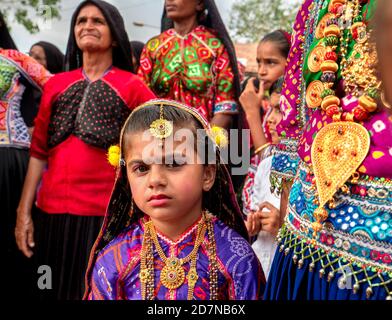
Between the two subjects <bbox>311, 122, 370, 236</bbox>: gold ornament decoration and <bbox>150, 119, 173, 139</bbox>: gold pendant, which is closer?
<bbox>311, 122, 370, 236</bbox>: gold ornament decoration

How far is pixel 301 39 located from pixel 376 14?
982 mm

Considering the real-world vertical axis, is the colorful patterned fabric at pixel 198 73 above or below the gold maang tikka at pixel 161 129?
above

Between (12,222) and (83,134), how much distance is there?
105 cm

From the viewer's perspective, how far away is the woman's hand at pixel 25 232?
10.4 feet

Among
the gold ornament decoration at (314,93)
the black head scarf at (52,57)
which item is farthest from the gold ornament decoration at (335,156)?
the black head scarf at (52,57)

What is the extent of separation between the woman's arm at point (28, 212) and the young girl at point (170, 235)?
4.11ft

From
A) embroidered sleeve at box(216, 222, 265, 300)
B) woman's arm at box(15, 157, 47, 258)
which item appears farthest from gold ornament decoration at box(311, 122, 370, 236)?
woman's arm at box(15, 157, 47, 258)

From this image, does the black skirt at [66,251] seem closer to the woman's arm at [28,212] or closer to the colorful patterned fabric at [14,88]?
the woman's arm at [28,212]

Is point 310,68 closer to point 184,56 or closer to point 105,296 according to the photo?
point 105,296

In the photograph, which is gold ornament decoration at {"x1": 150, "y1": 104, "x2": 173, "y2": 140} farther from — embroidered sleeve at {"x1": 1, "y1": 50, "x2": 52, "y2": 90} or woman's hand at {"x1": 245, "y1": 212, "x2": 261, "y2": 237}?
embroidered sleeve at {"x1": 1, "y1": 50, "x2": 52, "y2": 90}

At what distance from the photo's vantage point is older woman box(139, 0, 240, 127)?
11.1ft

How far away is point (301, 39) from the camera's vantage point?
1.85 metres

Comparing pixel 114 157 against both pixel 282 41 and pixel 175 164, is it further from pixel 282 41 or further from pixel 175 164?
pixel 282 41

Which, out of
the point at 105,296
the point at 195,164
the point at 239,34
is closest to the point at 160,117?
the point at 195,164
